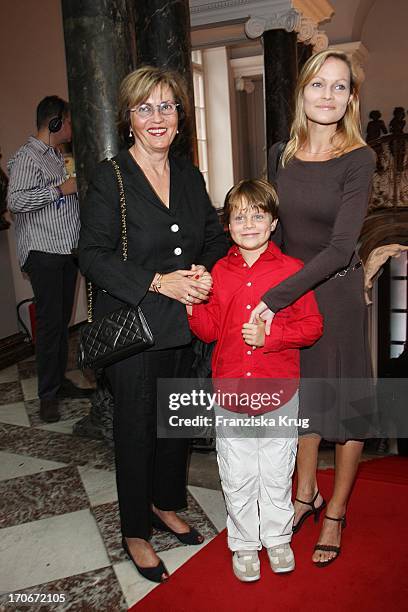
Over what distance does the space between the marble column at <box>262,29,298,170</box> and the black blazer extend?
4384 mm

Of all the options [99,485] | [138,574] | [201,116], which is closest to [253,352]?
[138,574]

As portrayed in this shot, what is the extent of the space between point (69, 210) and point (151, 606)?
260 cm

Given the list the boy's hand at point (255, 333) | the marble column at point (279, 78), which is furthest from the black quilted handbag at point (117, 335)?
the marble column at point (279, 78)

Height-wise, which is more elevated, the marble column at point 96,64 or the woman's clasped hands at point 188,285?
the marble column at point 96,64

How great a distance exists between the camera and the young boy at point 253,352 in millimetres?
2020

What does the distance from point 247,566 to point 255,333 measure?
0.83m

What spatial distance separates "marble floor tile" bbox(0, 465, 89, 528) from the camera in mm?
2746

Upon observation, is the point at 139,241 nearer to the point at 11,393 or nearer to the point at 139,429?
the point at 139,429

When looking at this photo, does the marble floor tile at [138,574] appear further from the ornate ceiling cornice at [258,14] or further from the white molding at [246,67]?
the white molding at [246,67]

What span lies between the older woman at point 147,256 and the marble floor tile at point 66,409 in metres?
1.69

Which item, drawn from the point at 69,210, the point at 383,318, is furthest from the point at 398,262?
the point at 69,210

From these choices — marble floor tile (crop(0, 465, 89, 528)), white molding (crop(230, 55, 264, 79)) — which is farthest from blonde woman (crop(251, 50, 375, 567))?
white molding (crop(230, 55, 264, 79))

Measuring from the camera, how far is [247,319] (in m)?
2.05

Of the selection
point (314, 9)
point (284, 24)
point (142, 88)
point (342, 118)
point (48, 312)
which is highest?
point (314, 9)
